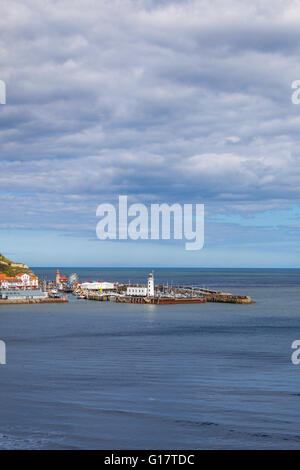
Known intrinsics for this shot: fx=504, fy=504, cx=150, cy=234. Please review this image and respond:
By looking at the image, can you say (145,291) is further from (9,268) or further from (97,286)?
(9,268)

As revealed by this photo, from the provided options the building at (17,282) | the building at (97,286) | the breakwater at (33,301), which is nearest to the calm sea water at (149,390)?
the breakwater at (33,301)

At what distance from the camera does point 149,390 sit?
29.7 m

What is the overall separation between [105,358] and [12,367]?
7.71 meters

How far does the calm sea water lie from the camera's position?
22.0m

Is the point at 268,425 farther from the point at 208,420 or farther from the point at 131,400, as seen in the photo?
the point at 131,400

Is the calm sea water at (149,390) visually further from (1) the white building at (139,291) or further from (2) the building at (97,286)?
(2) the building at (97,286)

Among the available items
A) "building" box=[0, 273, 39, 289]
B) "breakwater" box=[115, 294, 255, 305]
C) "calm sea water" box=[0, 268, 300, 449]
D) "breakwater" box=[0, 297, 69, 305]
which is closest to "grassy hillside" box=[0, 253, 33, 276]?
"building" box=[0, 273, 39, 289]

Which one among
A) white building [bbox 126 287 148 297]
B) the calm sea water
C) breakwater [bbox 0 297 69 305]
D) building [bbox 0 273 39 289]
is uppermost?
building [bbox 0 273 39 289]

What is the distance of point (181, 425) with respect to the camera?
76.8 ft

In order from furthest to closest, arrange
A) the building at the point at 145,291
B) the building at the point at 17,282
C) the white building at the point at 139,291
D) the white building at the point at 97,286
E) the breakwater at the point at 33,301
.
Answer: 1. the white building at the point at 97,286
2. the building at the point at 17,282
3. the white building at the point at 139,291
4. the building at the point at 145,291
5. the breakwater at the point at 33,301

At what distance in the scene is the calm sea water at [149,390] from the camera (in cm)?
2197

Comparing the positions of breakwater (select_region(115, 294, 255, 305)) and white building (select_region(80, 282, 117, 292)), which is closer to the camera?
breakwater (select_region(115, 294, 255, 305))

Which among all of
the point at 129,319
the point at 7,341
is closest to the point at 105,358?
the point at 7,341

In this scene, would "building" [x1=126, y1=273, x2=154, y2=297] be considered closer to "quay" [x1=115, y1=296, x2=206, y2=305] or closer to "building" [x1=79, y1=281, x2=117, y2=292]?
"quay" [x1=115, y1=296, x2=206, y2=305]
